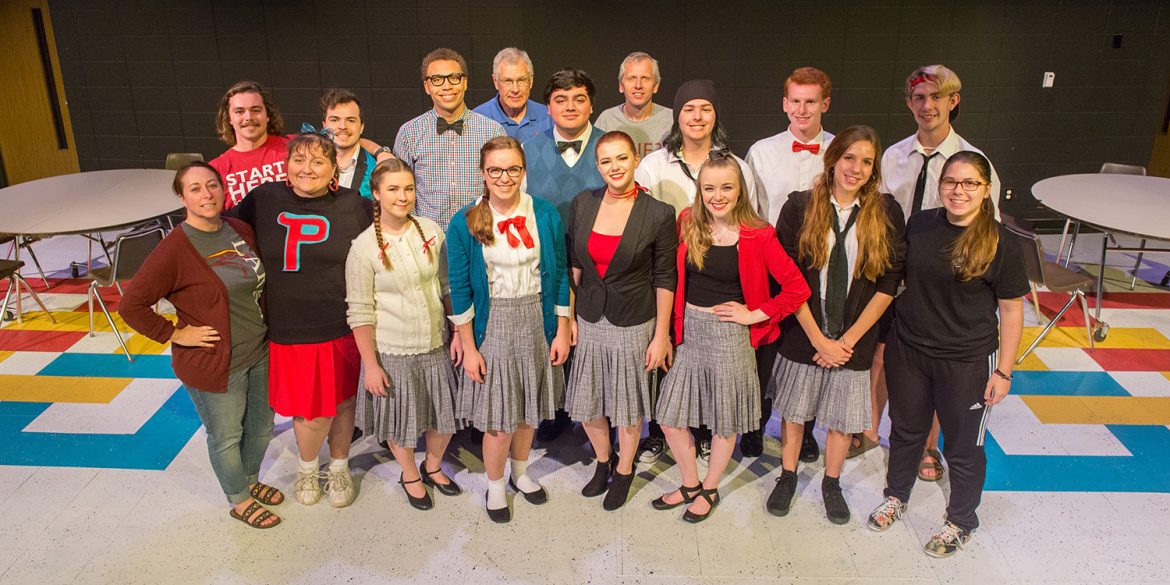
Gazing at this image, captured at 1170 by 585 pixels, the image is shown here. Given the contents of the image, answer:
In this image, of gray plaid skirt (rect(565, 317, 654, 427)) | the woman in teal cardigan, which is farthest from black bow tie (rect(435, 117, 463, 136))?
gray plaid skirt (rect(565, 317, 654, 427))

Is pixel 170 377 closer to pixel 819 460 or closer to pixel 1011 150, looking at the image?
pixel 819 460

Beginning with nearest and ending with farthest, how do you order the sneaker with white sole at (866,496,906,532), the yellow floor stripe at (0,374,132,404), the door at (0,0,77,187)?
the sneaker with white sole at (866,496,906,532) < the yellow floor stripe at (0,374,132,404) < the door at (0,0,77,187)

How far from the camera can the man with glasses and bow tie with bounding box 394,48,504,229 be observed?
344 centimetres

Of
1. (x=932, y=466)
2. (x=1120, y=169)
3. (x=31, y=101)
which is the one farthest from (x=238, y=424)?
(x=31, y=101)

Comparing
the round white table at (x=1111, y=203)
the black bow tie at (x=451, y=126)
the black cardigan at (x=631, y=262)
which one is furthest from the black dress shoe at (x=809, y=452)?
the round white table at (x=1111, y=203)

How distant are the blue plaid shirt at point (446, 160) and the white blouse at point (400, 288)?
2.18ft

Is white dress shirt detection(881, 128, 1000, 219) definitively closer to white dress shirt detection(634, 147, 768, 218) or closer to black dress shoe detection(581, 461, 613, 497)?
white dress shirt detection(634, 147, 768, 218)

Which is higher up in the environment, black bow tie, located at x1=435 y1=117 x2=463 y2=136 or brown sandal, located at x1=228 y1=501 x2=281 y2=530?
black bow tie, located at x1=435 y1=117 x2=463 y2=136

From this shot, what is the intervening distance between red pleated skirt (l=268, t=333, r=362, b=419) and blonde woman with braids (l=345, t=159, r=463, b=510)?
134 mm

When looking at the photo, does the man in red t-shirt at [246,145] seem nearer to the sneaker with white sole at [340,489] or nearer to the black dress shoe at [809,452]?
the sneaker with white sole at [340,489]

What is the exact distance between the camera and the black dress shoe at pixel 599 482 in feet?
10.8

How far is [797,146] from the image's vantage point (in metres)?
3.41

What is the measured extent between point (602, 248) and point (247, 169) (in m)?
1.72

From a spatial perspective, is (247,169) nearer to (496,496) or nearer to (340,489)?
(340,489)
